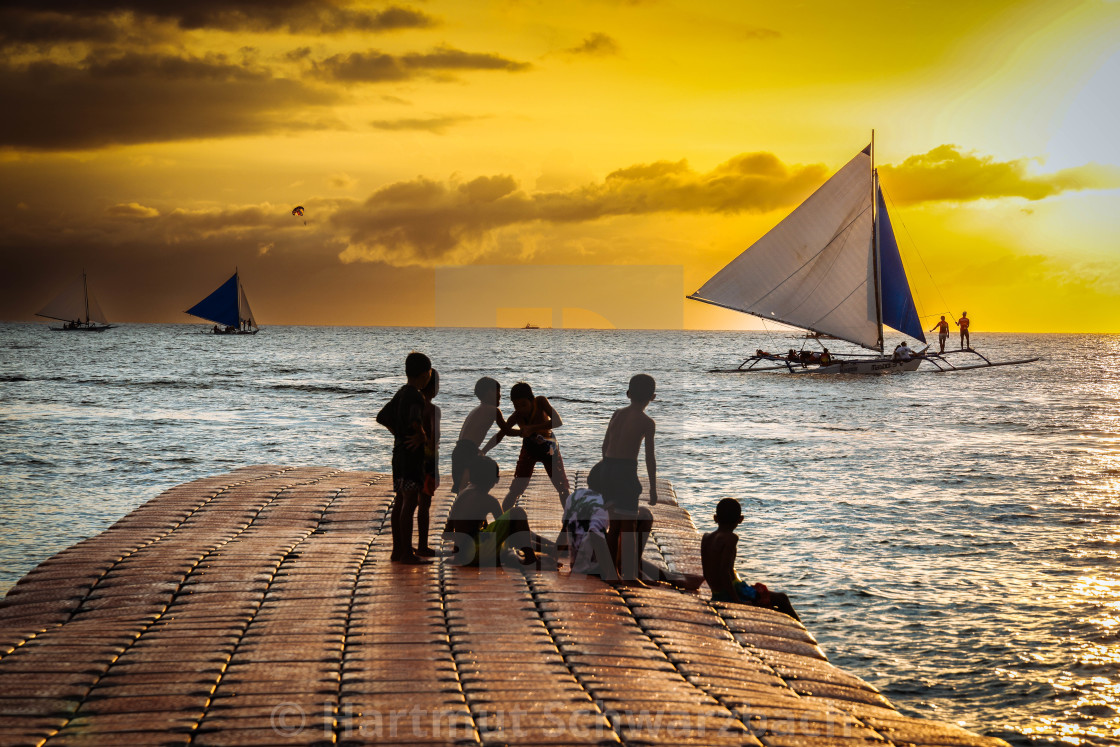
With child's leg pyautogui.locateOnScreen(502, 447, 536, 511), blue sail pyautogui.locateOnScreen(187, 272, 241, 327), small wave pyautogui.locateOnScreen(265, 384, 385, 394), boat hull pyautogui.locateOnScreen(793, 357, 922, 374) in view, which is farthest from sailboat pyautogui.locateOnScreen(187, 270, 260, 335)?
child's leg pyautogui.locateOnScreen(502, 447, 536, 511)

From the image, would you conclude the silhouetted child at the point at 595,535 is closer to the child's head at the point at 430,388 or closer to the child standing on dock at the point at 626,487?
the child standing on dock at the point at 626,487

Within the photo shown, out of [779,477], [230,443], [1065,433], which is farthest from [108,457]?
[1065,433]

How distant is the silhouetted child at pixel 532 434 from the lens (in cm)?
781

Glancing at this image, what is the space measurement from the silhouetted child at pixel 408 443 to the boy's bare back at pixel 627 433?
1414 millimetres

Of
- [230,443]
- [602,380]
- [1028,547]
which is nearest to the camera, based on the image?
[1028,547]

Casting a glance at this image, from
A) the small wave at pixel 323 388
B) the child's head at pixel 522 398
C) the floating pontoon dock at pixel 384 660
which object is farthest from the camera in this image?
the small wave at pixel 323 388

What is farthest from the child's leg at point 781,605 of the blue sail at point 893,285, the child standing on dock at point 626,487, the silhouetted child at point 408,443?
the blue sail at point 893,285

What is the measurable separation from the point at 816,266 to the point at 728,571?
39.9 metres

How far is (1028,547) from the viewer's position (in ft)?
37.3

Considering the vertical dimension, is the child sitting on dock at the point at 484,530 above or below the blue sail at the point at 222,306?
below

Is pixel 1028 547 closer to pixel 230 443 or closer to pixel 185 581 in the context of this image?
pixel 185 581

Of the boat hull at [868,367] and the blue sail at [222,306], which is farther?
the blue sail at [222,306]

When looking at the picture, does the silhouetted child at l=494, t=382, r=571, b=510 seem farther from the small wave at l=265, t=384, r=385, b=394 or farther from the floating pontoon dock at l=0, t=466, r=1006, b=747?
the small wave at l=265, t=384, r=385, b=394

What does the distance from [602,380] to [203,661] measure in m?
50.9
